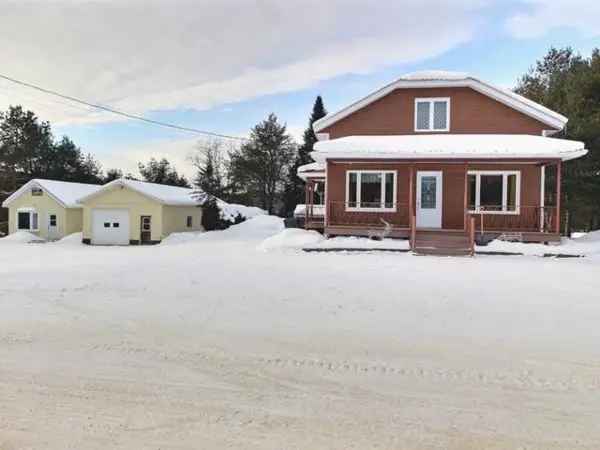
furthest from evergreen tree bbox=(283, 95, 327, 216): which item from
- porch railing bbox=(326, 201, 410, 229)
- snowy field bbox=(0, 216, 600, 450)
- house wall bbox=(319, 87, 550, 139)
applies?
snowy field bbox=(0, 216, 600, 450)

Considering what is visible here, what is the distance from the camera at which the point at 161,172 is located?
4916 cm

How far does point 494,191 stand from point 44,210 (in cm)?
2668

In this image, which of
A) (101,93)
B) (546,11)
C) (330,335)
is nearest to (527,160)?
(546,11)

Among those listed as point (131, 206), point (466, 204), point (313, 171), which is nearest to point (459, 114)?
point (466, 204)

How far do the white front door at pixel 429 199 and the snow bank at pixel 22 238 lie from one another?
74.9ft

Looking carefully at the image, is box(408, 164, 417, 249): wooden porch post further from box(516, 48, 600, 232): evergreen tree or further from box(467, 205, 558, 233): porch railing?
box(516, 48, 600, 232): evergreen tree

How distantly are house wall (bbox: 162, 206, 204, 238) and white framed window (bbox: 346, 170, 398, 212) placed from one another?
12893 millimetres

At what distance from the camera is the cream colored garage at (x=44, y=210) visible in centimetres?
3039

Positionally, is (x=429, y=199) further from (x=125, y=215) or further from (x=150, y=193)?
(x=125, y=215)

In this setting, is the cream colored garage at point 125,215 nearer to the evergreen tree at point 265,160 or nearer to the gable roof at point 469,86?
the gable roof at point 469,86

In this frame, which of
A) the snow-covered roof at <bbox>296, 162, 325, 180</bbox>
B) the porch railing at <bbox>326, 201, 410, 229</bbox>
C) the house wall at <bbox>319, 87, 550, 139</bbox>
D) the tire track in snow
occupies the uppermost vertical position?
the house wall at <bbox>319, 87, 550, 139</bbox>

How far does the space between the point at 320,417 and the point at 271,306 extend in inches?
156

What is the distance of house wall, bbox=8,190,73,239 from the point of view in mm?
30422

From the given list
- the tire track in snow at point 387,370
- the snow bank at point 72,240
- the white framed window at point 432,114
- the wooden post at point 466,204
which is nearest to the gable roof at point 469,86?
the white framed window at point 432,114
